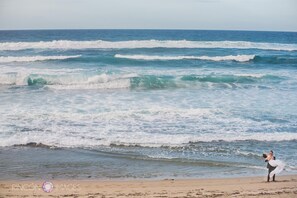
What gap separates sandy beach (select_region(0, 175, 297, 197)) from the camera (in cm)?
551

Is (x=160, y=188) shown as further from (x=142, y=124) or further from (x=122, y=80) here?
(x=122, y=80)

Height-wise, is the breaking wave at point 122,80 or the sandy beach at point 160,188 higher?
the breaking wave at point 122,80

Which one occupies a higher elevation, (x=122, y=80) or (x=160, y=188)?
(x=122, y=80)

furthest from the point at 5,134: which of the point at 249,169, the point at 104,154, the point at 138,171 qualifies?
the point at 249,169

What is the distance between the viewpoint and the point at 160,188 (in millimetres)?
5801

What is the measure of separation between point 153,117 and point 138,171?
3344 millimetres

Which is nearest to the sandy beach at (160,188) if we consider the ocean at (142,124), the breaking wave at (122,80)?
the ocean at (142,124)

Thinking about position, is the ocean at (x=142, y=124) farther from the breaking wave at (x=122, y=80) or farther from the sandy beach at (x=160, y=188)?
the sandy beach at (x=160, y=188)

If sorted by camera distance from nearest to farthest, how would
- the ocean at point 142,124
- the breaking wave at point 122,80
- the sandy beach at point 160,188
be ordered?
the sandy beach at point 160,188 < the ocean at point 142,124 < the breaking wave at point 122,80

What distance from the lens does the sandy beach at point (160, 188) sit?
5508mm

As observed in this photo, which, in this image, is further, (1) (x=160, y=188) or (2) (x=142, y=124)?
(2) (x=142, y=124)

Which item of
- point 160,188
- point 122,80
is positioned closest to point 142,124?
point 160,188

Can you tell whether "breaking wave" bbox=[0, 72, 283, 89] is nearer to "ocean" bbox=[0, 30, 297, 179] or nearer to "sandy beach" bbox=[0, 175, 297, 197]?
"ocean" bbox=[0, 30, 297, 179]

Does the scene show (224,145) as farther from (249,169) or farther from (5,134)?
(5,134)
